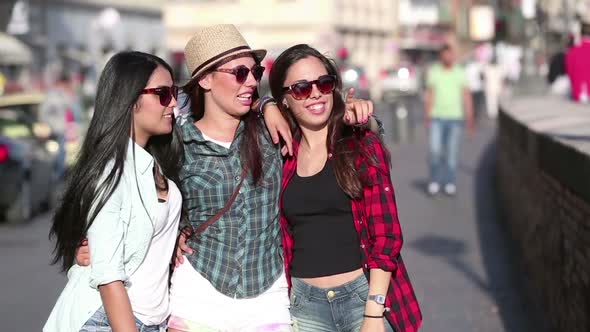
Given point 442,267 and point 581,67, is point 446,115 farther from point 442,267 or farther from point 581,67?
point 442,267

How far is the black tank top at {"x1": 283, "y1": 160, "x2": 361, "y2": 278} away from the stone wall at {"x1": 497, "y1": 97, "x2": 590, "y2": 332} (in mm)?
2208

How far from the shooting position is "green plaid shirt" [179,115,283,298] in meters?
4.24

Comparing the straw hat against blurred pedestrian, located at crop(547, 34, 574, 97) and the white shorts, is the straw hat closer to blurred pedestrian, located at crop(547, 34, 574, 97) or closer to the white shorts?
the white shorts

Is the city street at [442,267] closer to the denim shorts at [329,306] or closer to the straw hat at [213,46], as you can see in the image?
the denim shorts at [329,306]

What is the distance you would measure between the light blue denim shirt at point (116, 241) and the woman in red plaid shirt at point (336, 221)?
643mm

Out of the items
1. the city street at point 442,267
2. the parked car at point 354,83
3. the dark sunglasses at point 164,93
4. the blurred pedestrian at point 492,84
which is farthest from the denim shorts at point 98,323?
the blurred pedestrian at point 492,84

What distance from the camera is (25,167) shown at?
16.0 meters

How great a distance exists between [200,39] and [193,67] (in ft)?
0.40

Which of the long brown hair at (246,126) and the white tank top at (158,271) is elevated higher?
the long brown hair at (246,126)

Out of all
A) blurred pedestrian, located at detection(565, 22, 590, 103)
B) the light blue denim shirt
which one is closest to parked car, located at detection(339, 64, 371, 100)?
the light blue denim shirt

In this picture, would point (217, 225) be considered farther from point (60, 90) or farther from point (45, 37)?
point (45, 37)

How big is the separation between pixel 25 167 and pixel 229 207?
12.2 metres

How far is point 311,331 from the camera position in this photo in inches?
171

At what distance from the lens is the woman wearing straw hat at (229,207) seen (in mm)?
4223
